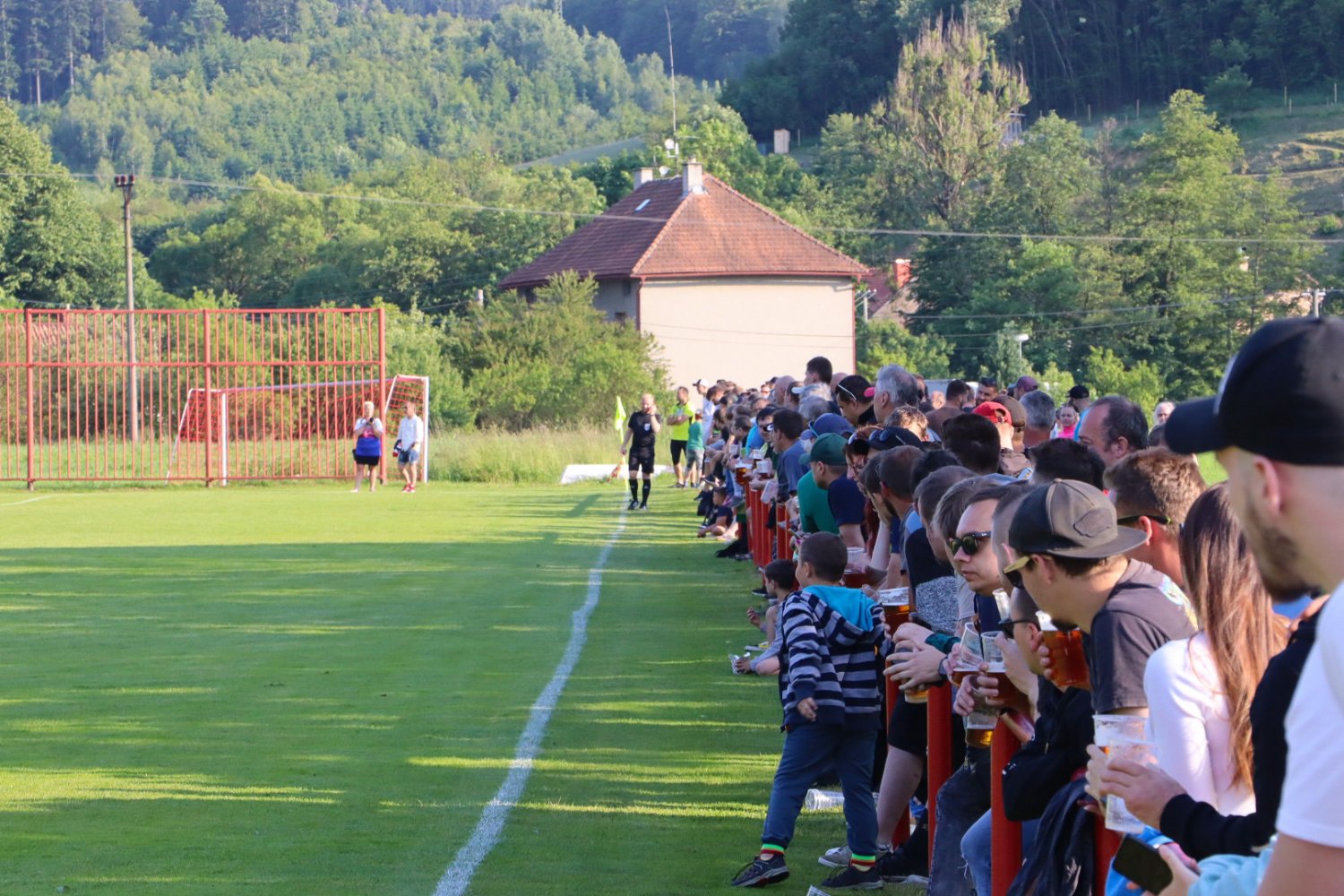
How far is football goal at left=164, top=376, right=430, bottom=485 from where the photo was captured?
120 feet

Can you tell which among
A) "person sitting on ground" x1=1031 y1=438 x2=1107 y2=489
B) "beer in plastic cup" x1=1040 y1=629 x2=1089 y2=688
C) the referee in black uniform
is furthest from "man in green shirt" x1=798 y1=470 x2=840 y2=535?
the referee in black uniform

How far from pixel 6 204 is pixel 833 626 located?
80180 mm

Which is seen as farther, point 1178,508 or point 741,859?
point 741,859

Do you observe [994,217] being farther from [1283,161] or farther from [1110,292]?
[1283,161]

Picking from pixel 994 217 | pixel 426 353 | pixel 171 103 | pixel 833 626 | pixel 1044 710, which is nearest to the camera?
pixel 1044 710

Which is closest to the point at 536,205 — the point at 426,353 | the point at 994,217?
the point at 994,217

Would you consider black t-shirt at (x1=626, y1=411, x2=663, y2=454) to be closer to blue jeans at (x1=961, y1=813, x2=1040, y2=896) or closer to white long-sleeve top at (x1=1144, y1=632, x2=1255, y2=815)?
blue jeans at (x1=961, y1=813, x2=1040, y2=896)

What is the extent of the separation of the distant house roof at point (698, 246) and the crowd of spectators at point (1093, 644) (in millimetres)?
56546

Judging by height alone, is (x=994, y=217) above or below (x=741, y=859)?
above

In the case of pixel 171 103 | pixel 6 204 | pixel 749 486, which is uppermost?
pixel 171 103

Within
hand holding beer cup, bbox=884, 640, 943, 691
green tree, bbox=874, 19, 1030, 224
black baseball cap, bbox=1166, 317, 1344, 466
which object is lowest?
hand holding beer cup, bbox=884, 640, 943, 691

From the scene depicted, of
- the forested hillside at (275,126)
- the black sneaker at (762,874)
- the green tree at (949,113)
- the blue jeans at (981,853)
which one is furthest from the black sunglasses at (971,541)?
the forested hillside at (275,126)

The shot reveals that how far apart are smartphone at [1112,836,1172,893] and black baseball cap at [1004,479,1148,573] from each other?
992 mm

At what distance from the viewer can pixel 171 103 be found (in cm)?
18288
